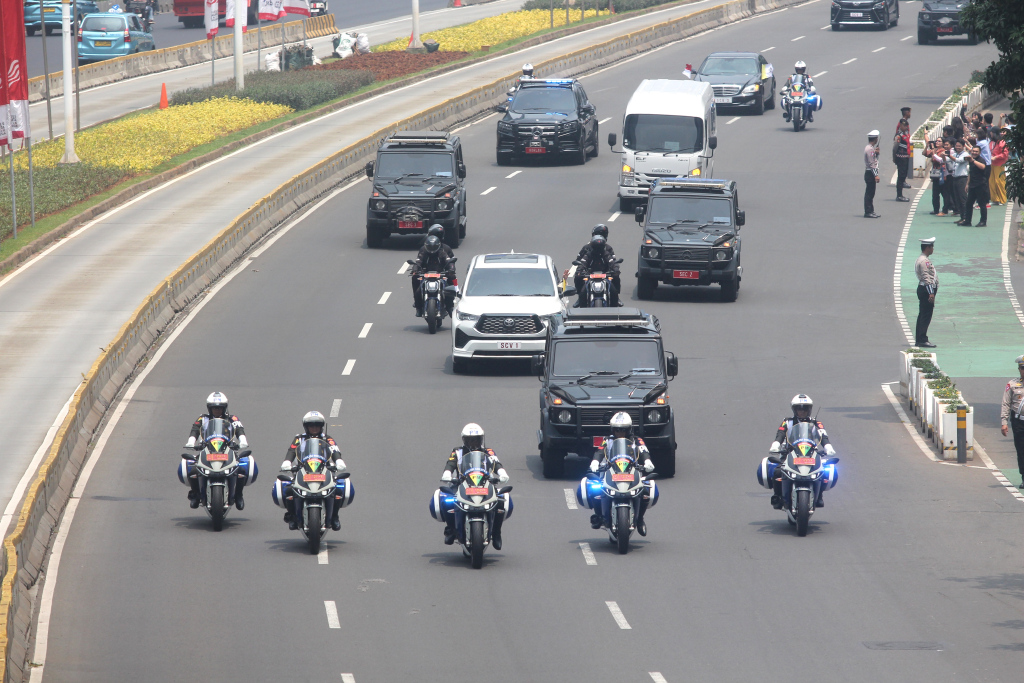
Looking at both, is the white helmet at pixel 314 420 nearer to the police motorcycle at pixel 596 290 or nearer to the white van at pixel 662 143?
the police motorcycle at pixel 596 290

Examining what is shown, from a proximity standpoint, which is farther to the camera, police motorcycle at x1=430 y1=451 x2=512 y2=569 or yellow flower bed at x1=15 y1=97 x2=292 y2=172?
yellow flower bed at x1=15 y1=97 x2=292 y2=172

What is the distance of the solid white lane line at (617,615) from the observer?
15672mm

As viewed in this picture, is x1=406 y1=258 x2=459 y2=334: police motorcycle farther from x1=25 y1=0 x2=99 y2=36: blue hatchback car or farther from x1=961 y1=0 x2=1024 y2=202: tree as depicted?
x1=25 y1=0 x2=99 y2=36: blue hatchback car

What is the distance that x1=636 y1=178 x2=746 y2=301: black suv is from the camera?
32562 millimetres

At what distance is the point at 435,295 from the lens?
1211 inches

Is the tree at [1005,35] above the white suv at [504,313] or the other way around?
above

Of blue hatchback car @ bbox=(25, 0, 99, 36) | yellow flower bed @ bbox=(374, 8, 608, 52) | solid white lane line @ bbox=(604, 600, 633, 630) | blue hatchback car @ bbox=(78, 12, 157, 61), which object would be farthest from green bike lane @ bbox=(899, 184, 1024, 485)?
blue hatchback car @ bbox=(25, 0, 99, 36)

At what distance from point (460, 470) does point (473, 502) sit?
1.32 feet

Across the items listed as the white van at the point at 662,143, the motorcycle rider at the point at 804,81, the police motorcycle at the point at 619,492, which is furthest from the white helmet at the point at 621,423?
the motorcycle rider at the point at 804,81

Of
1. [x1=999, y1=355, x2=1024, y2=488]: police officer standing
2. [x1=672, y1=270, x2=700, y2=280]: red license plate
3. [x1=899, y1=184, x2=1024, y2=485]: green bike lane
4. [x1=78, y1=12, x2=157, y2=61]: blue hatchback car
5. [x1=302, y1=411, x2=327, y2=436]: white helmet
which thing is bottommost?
[x1=899, y1=184, x2=1024, y2=485]: green bike lane

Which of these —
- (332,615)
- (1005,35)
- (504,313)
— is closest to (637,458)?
(332,615)

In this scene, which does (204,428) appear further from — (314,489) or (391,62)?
(391,62)

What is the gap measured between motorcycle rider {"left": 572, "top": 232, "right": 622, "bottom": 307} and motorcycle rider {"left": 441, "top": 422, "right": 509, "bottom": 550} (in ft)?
40.1

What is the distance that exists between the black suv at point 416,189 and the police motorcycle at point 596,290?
26.0 feet
